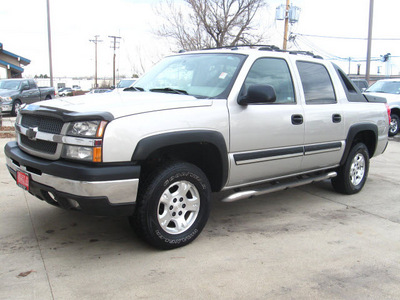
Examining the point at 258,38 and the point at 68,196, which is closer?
the point at 68,196

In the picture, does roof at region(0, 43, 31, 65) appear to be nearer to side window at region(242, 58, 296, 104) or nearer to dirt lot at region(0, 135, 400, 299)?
dirt lot at region(0, 135, 400, 299)

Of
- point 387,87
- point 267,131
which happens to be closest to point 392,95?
point 387,87

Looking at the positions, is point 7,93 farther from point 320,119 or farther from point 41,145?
point 320,119

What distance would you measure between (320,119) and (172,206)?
2.28 meters

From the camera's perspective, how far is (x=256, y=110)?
12.8 ft

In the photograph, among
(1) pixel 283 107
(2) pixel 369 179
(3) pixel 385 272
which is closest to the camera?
(3) pixel 385 272

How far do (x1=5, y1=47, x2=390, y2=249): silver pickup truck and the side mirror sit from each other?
10 mm

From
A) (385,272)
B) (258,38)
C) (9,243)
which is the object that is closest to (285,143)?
(385,272)

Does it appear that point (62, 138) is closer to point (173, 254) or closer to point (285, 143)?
point (173, 254)

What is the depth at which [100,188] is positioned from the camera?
293 cm

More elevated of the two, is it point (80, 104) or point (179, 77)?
point (179, 77)

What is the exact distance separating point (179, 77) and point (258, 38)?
20.8m

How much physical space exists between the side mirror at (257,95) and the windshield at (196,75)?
0.22 m

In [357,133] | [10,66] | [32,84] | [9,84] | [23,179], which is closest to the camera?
[23,179]
